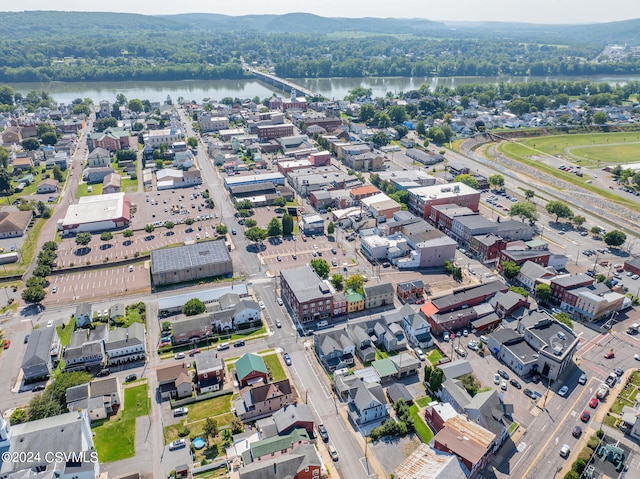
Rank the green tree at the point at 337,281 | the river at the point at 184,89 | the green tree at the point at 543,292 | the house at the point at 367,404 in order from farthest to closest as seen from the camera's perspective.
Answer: the river at the point at 184,89
the green tree at the point at 337,281
the green tree at the point at 543,292
the house at the point at 367,404

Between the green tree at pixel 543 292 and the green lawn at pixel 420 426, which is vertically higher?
the green tree at pixel 543 292

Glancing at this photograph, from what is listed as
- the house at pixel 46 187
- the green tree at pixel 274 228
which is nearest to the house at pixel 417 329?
the green tree at pixel 274 228

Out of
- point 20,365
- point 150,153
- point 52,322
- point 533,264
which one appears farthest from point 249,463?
point 150,153

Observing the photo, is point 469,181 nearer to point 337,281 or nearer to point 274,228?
point 274,228

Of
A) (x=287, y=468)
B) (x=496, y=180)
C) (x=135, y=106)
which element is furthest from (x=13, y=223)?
(x=135, y=106)

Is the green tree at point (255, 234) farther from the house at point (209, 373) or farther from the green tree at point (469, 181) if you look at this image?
the green tree at point (469, 181)

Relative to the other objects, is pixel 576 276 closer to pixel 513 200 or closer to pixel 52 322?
pixel 513 200

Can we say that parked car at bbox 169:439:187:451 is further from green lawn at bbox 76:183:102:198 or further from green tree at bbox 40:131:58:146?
green tree at bbox 40:131:58:146

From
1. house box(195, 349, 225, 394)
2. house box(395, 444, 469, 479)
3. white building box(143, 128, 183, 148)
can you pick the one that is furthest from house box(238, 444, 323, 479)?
white building box(143, 128, 183, 148)
